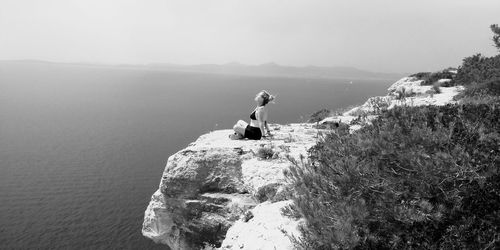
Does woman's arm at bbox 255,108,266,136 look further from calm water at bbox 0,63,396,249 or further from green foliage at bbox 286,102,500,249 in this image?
green foliage at bbox 286,102,500,249

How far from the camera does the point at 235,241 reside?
23.0 feet

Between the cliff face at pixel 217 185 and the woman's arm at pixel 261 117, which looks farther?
the woman's arm at pixel 261 117

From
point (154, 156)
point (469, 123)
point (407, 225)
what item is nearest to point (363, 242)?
point (407, 225)

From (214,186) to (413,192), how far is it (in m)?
8.32

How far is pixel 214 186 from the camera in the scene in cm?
1214

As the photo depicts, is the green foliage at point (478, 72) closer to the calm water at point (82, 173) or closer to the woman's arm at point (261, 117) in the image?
the woman's arm at point (261, 117)

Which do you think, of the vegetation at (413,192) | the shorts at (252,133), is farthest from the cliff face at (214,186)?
the vegetation at (413,192)

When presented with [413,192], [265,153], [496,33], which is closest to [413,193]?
[413,192]

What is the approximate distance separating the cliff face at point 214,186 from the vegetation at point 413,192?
4.40m

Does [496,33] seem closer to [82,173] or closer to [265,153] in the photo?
[265,153]

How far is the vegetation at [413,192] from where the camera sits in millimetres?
4422

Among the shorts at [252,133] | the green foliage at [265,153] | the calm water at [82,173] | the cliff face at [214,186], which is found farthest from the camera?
the calm water at [82,173]

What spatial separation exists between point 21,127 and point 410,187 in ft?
273

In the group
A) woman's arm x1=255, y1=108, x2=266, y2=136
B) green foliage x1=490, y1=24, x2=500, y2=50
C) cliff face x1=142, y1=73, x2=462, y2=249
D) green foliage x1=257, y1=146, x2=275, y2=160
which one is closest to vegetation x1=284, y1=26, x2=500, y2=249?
cliff face x1=142, y1=73, x2=462, y2=249
